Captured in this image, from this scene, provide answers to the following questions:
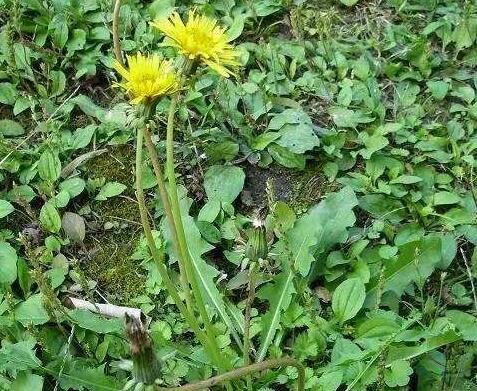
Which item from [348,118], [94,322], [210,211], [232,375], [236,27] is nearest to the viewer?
[232,375]

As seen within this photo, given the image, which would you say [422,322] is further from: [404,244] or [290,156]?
[290,156]

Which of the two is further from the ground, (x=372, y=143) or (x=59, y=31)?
(x=59, y=31)

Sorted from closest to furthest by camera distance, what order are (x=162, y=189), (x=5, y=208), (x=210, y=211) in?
(x=162, y=189) → (x=5, y=208) → (x=210, y=211)

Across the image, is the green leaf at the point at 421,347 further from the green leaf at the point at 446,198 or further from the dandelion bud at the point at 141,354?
the dandelion bud at the point at 141,354

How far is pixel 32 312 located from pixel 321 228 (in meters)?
1.00

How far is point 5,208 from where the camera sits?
2.63 m

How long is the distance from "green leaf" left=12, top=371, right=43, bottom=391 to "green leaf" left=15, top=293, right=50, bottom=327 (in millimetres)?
176

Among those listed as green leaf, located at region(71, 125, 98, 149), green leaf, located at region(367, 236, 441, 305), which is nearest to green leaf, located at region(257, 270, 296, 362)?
green leaf, located at region(367, 236, 441, 305)

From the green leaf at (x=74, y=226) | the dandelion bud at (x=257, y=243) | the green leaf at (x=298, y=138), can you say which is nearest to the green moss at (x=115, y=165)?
the green leaf at (x=74, y=226)

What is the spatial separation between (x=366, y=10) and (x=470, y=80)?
59 centimetres

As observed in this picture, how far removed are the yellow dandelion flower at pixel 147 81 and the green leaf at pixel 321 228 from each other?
93 cm

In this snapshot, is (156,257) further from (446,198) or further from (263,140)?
(446,198)

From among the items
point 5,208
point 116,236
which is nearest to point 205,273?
point 116,236

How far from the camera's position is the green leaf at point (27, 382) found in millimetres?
2230
